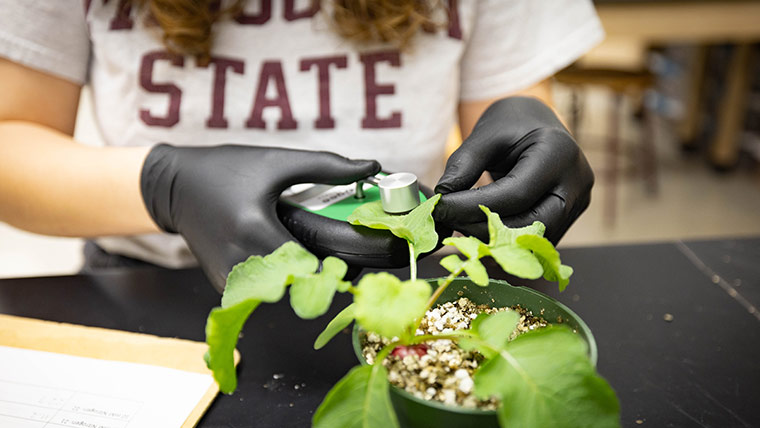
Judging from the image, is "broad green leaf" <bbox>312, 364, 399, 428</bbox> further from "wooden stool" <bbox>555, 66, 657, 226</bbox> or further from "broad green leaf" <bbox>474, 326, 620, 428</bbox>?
"wooden stool" <bbox>555, 66, 657, 226</bbox>

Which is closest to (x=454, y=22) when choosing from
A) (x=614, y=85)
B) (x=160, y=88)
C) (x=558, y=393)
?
(x=160, y=88)

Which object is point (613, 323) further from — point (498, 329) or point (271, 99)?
point (271, 99)

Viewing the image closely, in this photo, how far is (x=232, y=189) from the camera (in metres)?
0.61

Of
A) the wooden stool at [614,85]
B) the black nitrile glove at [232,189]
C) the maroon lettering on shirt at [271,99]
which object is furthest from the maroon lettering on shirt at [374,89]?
the wooden stool at [614,85]

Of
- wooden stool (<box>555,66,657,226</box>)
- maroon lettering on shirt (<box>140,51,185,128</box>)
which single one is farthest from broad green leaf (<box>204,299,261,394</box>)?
wooden stool (<box>555,66,657,226</box>)

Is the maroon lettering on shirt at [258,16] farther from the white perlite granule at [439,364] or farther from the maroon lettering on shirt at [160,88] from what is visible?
the white perlite granule at [439,364]

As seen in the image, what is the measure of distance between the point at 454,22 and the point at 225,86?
33 cm

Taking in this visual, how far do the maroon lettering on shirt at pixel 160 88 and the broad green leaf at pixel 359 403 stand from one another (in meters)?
0.60

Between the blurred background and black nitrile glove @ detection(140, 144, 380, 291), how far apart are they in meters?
1.34

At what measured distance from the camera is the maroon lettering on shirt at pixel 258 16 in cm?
81

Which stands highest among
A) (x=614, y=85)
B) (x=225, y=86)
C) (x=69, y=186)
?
(x=225, y=86)

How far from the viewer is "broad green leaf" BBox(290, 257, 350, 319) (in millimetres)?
327

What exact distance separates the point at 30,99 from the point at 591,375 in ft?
2.60

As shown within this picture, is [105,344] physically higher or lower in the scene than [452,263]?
lower
